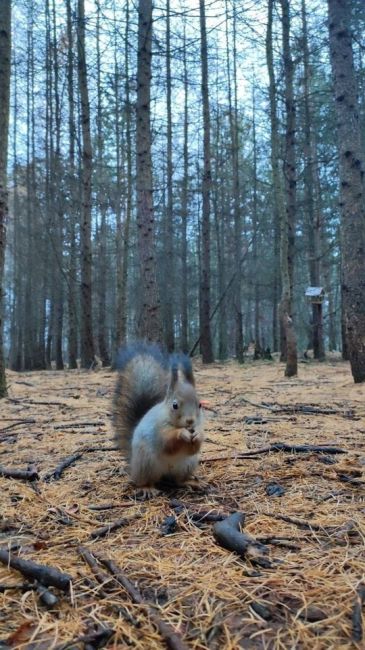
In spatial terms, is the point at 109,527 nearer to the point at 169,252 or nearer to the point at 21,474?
the point at 21,474

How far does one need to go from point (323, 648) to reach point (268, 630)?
147 mm

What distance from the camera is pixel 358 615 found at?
1.37 metres

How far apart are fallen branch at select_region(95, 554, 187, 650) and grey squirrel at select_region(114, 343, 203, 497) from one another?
763 millimetres

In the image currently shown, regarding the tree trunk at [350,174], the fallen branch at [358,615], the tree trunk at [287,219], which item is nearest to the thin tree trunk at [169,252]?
the tree trunk at [287,219]

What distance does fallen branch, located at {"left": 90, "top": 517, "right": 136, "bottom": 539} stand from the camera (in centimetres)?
200

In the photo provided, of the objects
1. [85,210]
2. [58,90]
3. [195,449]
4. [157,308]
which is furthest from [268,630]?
[58,90]

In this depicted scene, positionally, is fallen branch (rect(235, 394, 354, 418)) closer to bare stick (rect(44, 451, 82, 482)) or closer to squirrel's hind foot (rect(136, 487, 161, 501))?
bare stick (rect(44, 451, 82, 482))

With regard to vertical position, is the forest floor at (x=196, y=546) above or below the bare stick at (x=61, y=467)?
below

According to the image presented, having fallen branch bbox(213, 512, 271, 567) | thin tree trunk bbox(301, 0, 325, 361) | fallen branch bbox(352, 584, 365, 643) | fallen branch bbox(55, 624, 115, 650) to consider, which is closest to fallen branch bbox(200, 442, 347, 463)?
fallen branch bbox(213, 512, 271, 567)

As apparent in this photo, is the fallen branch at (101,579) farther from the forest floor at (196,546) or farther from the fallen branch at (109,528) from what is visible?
the fallen branch at (109,528)

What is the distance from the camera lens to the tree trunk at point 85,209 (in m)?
11.8

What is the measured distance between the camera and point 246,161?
1905 cm

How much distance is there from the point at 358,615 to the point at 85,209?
12.0 meters

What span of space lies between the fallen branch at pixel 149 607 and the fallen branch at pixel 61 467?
1180mm
